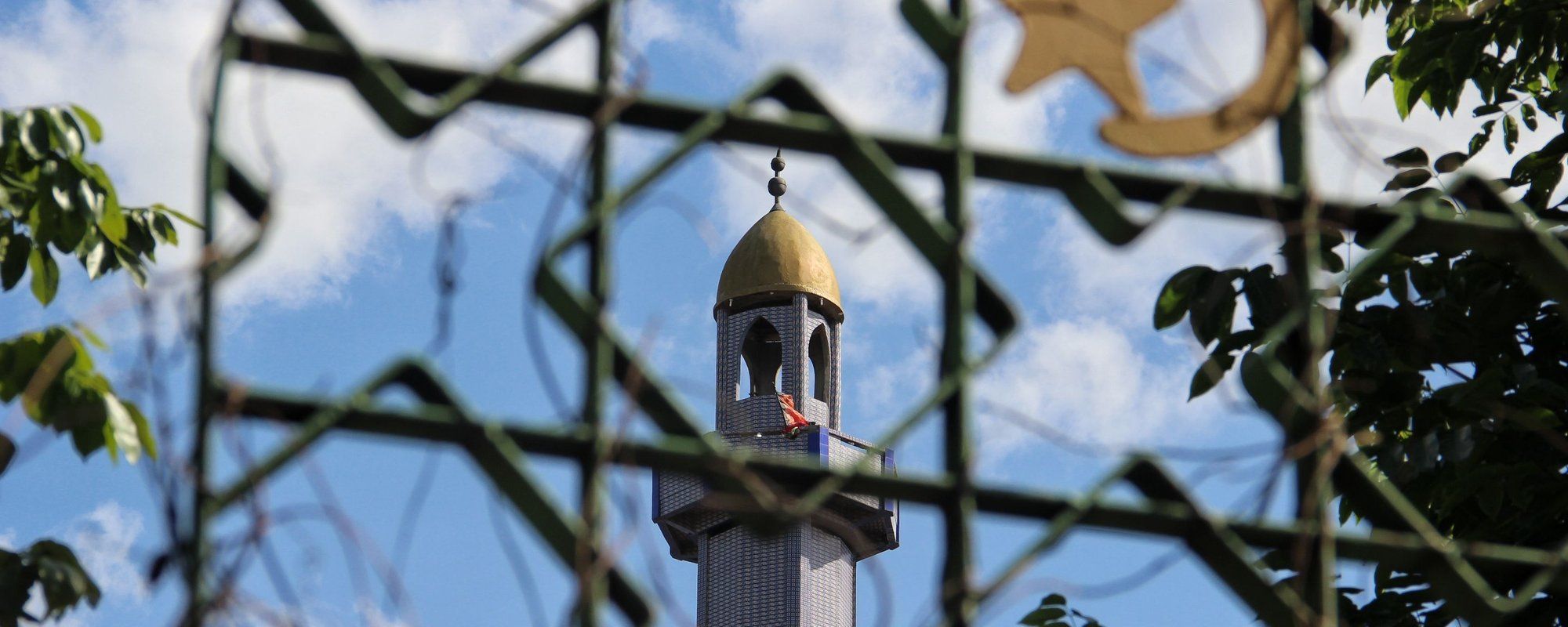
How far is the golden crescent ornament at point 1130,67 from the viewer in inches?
166

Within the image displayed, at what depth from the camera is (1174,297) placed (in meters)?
6.46

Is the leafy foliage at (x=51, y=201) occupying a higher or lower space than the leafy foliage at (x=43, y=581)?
higher

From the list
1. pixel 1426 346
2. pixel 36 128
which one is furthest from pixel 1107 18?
pixel 36 128

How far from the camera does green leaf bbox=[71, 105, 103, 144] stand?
247 inches

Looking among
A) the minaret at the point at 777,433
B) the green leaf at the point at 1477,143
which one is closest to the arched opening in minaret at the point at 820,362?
the minaret at the point at 777,433

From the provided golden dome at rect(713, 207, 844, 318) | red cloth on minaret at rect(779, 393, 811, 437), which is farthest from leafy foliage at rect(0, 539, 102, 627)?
golden dome at rect(713, 207, 844, 318)

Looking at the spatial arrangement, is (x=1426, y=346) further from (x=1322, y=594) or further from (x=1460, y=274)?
(x=1322, y=594)

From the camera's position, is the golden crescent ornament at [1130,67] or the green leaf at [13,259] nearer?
the golden crescent ornament at [1130,67]

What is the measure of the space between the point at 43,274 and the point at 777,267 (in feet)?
92.2

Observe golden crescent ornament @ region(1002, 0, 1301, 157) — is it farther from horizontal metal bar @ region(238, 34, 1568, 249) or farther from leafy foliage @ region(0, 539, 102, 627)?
leafy foliage @ region(0, 539, 102, 627)

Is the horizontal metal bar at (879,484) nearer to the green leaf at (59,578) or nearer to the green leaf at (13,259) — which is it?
the green leaf at (59,578)

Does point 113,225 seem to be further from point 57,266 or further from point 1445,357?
point 1445,357

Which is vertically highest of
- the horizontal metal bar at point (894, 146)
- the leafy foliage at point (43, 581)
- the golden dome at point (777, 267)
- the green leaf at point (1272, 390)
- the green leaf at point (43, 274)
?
the golden dome at point (777, 267)

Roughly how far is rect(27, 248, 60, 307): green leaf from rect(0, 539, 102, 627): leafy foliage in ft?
3.18
